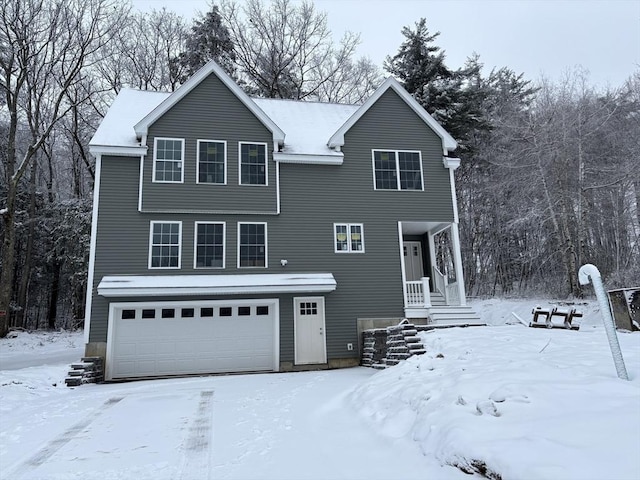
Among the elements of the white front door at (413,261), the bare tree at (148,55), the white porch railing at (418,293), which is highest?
the bare tree at (148,55)

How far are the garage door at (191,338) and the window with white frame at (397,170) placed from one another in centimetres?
576

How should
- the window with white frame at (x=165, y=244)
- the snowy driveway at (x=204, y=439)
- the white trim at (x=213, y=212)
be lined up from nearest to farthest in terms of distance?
the snowy driveway at (x=204, y=439) < the window with white frame at (x=165, y=244) < the white trim at (x=213, y=212)

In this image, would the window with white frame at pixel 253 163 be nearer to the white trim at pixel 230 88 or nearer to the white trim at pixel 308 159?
the white trim at pixel 308 159

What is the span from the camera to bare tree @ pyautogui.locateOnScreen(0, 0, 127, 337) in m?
19.8

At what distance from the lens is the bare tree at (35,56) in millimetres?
19812

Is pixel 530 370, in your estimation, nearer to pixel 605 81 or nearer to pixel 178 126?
pixel 178 126

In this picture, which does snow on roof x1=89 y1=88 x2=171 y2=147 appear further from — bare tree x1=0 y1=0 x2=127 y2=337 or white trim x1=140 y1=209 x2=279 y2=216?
bare tree x1=0 y1=0 x2=127 y2=337

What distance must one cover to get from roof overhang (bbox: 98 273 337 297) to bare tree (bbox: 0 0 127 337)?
1153 centimetres

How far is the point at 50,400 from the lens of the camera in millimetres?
8883

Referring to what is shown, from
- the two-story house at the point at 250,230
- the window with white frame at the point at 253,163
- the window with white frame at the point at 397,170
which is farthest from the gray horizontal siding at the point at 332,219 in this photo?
the window with white frame at the point at 253,163

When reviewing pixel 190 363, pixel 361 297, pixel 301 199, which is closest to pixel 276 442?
pixel 190 363

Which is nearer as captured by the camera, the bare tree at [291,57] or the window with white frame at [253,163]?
the window with white frame at [253,163]

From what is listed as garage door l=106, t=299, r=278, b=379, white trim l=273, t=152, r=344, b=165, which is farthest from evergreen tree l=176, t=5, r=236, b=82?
garage door l=106, t=299, r=278, b=379

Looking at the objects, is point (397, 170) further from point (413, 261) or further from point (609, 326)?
point (609, 326)
